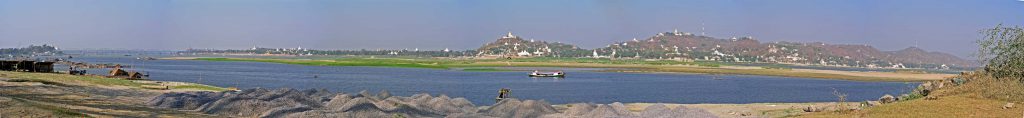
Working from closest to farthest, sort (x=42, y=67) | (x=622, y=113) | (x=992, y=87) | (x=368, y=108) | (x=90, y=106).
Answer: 1. (x=992, y=87)
2. (x=368, y=108)
3. (x=622, y=113)
4. (x=90, y=106)
5. (x=42, y=67)

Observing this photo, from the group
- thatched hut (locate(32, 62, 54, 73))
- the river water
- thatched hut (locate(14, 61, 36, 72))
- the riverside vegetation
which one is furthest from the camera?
thatched hut (locate(32, 62, 54, 73))

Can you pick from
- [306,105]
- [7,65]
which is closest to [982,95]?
[306,105]

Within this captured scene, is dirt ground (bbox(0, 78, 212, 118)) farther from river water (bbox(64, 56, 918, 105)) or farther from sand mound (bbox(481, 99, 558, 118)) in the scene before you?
river water (bbox(64, 56, 918, 105))

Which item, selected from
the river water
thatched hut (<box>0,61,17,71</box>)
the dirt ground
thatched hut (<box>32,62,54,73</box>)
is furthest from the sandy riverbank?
thatched hut (<box>32,62,54,73</box>)

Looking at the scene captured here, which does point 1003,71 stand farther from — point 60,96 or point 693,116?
point 60,96

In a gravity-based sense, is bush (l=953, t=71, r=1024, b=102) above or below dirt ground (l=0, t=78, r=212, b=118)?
above

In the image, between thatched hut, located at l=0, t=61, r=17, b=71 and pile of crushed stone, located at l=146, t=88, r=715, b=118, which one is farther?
thatched hut, located at l=0, t=61, r=17, b=71

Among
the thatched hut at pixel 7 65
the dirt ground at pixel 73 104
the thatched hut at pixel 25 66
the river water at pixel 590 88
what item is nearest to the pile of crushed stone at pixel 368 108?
the dirt ground at pixel 73 104

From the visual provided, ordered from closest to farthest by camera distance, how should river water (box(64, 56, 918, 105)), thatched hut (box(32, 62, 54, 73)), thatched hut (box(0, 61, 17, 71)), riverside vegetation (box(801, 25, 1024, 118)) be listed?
riverside vegetation (box(801, 25, 1024, 118)), river water (box(64, 56, 918, 105)), thatched hut (box(0, 61, 17, 71)), thatched hut (box(32, 62, 54, 73))

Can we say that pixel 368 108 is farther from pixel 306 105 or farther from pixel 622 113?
pixel 622 113

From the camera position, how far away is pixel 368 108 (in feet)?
77.0

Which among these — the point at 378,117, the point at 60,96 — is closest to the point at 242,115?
the point at 378,117

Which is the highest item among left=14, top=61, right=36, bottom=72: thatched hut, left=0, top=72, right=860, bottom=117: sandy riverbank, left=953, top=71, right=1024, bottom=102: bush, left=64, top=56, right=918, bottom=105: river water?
left=953, top=71, right=1024, bottom=102: bush

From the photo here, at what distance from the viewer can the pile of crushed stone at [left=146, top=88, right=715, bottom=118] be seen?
909 inches
